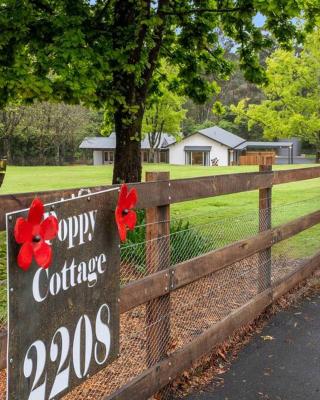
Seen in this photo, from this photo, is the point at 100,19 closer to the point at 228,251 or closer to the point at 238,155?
the point at 228,251

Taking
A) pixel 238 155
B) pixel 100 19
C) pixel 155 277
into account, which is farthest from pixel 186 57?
pixel 238 155

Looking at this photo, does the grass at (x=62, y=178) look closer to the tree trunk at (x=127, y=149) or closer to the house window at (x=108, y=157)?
the tree trunk at (x=127, y=149)

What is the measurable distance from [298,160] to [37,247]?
65.5 m

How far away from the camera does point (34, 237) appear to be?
189cm

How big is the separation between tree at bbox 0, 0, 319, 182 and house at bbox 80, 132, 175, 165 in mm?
53857

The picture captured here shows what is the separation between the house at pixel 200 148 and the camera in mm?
62000

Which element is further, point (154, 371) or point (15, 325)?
point (154, 371)

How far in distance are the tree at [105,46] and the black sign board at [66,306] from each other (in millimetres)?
4685

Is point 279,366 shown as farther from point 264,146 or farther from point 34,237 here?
point 264,146

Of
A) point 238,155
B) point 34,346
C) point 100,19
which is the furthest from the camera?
point 238,155

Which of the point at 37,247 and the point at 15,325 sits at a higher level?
the point at 37,247

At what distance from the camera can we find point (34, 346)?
2064 millimetres

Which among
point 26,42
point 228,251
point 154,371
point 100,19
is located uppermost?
point 100,19

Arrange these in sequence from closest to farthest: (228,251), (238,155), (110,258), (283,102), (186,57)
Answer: (110,258)
(228,251)
(186,57)
(283,102)
(238,155)
